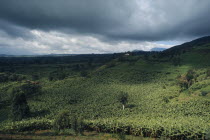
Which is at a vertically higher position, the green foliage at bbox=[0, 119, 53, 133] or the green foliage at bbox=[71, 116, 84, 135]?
the green foliage at bbox=[71, 116, 84, 135]

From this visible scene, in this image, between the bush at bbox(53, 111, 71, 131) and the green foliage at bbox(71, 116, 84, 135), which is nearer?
the green foliage at bbox(71, 116, 84, 135)

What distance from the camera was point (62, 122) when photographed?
3625 cm

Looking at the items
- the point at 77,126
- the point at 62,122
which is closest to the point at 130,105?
the point at 77,126

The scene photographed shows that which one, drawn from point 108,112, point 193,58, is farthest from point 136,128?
point 193,58

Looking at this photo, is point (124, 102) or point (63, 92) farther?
point (63, 92)

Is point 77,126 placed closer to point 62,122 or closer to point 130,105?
point 62,122

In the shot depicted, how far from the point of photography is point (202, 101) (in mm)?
56125

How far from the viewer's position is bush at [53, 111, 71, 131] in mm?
35778

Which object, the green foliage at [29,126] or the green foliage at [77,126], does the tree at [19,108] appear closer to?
the green foliage at [29,126]

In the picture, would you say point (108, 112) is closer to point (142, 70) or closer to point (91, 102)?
point (91, 102)

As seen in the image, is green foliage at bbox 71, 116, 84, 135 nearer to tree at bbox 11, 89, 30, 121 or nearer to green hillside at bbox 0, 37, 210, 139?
green hillside at bbox 0, 37, 210, 139

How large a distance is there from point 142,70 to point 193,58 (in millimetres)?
62432

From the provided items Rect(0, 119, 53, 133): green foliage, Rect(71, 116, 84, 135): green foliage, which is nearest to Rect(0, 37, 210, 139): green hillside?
Rect(0, 119, 53, 133): green foliage

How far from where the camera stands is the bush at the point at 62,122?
3578 centimetres
